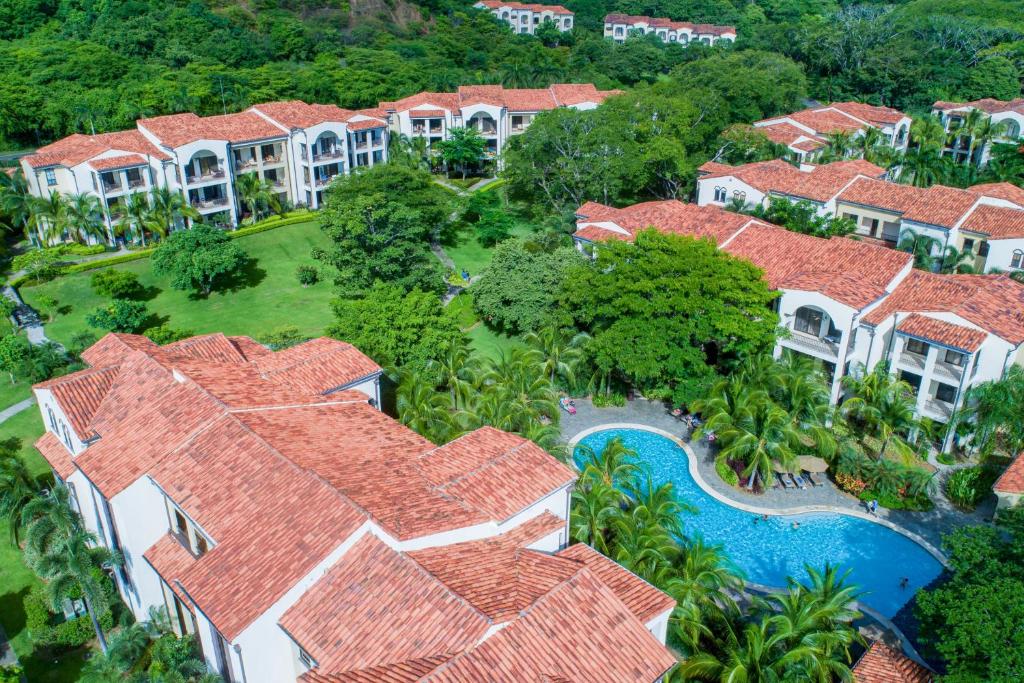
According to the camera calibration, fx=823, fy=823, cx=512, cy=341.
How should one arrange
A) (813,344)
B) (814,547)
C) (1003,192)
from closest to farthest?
(814,547) < (813,344) < (1003,192)

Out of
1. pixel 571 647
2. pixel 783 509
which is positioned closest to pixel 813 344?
pixel 783 509

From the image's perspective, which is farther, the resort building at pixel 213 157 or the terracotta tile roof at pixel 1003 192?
the resort building at pixel 213 157

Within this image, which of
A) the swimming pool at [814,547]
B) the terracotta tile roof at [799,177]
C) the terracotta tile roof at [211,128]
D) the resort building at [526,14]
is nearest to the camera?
the swimming pool at [814,547]

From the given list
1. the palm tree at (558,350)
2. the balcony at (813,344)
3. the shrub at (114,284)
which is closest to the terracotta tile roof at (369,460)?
the palm tree at (558,350)

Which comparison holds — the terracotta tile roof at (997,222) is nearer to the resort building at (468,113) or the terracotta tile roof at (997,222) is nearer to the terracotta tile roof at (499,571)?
the resort building at (468,113)

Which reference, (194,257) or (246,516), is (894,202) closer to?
(194,257)

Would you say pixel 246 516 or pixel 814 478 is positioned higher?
pixel 246 516

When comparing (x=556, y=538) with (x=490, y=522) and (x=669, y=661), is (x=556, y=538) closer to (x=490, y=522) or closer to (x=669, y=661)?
(x=490, y=522)
